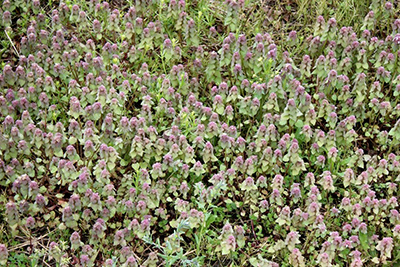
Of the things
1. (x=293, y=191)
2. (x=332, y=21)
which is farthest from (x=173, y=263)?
(x=332, y=21)

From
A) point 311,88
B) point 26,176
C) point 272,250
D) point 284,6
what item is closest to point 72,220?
point 26,176

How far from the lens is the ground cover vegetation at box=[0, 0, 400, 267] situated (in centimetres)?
387

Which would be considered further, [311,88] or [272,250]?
[311,88]

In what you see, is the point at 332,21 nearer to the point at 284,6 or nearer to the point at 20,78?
the point at 284,6

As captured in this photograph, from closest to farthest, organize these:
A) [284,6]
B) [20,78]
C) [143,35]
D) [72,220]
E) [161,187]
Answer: [72,220] → [161,187] → [20,78] → [143,35] → [284,6]

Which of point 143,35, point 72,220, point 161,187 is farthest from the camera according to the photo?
point 143,35

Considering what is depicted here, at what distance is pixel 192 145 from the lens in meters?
4.26

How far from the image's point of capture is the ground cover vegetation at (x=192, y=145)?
3.87m

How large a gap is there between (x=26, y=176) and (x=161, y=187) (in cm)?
89

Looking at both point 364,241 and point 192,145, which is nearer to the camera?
point 364,241

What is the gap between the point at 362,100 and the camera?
452 cm

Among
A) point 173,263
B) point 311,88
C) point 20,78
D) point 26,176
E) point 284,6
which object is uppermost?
point 284,6

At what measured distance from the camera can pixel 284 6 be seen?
570cm

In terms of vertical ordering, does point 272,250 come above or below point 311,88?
below
